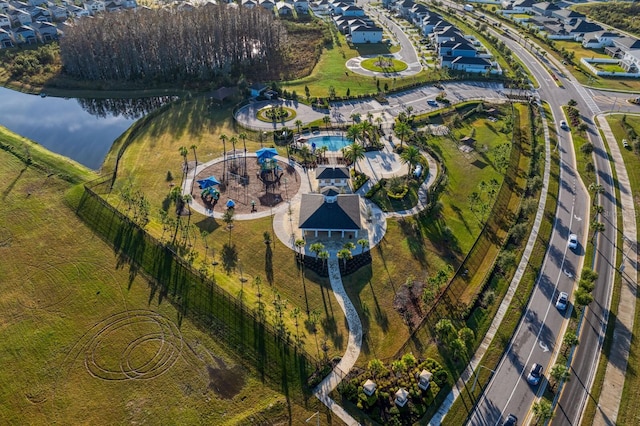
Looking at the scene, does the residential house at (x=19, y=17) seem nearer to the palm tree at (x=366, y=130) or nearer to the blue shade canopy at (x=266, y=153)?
the blue shade canopy at (x=266, y=153)

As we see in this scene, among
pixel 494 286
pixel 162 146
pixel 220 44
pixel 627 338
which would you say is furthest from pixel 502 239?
pixel 220 44

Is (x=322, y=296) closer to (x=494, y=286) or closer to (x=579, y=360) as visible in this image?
(x=494, y=286)

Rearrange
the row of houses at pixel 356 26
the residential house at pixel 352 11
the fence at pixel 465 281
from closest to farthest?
the fence at pixel 465 281, the row of houses at pixel 356 26, the residential house at pixel 352 11

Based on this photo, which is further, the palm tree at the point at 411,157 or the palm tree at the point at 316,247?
the palm tree at the point at 411,157

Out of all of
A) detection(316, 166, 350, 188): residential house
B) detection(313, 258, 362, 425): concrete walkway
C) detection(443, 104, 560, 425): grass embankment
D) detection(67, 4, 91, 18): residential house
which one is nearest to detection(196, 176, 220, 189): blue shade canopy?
detection(316, 166, 350, 188): residential house

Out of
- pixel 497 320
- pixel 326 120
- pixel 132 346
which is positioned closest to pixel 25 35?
pixel 326 120

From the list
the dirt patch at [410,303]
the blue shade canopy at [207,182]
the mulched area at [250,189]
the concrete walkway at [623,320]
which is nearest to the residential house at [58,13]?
the mulched area at [250,189]

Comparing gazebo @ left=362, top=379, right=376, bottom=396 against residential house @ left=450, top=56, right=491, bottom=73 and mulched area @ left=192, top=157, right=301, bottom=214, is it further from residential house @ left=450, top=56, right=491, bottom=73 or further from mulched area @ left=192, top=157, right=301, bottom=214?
residential house @ left=450, top=56, right=491, bottom=73

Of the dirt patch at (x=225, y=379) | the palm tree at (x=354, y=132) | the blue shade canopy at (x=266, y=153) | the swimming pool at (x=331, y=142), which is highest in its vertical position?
the palm tree at (x=354, y=132)
